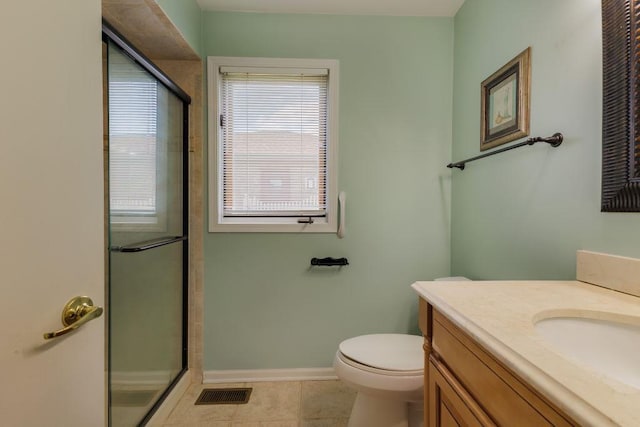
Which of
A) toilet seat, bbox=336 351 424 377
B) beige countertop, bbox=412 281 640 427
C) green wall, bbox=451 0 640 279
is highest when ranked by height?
green wall, bbox=451 0 640 279

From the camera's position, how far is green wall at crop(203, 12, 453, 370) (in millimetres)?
1814

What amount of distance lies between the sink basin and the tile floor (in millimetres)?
1201

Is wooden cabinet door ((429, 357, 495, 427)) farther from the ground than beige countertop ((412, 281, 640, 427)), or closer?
closer

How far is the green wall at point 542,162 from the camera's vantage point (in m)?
0.92

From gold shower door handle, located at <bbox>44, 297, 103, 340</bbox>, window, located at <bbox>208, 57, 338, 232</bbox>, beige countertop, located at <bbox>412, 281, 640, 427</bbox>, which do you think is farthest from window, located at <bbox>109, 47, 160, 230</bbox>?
beige countertop, located at <bbox>412, 281, 640, 427</bbox>

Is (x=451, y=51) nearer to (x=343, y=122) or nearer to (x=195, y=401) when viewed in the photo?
(x=343, y=122)

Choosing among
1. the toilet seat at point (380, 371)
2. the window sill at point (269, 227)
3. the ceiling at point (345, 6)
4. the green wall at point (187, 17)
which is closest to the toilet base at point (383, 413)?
the toilet seat at point (380, 371)

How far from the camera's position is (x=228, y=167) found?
185 cm

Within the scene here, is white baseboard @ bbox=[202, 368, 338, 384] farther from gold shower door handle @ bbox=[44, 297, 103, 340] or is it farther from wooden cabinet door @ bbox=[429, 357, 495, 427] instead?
gold shower door handle @ bbox=[44, 297, 103, 340]

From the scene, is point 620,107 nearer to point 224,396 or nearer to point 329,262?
point 329,262

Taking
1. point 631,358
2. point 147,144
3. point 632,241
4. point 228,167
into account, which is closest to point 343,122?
point 228,167

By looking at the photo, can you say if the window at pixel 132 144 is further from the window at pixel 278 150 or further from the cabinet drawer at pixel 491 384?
the cabinet drawer at pixel 491 384

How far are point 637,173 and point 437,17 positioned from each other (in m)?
1.55

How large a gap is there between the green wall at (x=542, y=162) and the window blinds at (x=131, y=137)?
1.70 metres
